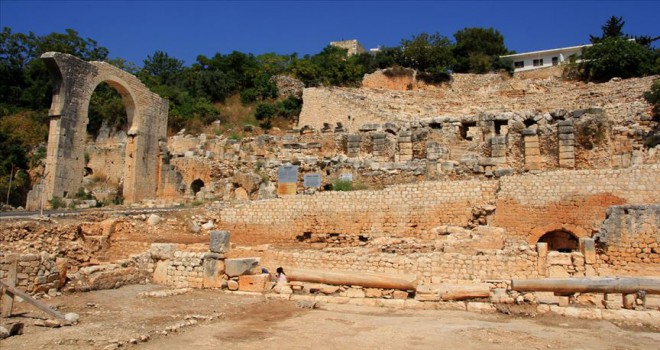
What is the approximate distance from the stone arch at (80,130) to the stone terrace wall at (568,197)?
14.5 meters

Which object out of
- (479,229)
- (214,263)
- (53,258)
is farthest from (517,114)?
(53,258)

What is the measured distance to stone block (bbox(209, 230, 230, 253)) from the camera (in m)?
→ 9.87

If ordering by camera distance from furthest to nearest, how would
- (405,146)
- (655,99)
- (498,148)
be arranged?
(655,99)
(405,146)
(498,148)

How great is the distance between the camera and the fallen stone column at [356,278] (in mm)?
8930

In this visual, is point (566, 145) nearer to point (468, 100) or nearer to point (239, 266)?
point (239, 266)

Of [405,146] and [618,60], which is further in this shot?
[618,60]

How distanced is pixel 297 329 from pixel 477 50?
3821 cm

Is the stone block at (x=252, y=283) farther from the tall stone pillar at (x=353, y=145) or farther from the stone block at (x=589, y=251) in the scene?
the tall stone pillar at (x=353, y=145)

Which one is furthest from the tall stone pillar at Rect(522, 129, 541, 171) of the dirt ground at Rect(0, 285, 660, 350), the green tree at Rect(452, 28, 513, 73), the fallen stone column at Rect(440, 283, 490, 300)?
the green tree at Rect(452, 28, 513, 73)

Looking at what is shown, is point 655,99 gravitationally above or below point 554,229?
above

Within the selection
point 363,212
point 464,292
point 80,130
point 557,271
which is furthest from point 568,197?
point 80,130

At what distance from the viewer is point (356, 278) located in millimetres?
9148

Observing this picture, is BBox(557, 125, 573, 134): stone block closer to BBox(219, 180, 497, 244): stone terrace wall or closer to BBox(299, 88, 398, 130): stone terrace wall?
BBox(219, 180, 497, 244): stone terrace wall

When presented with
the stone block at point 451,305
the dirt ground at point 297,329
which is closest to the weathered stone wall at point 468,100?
the stone block at point 451,305
